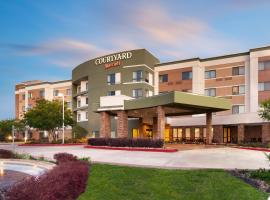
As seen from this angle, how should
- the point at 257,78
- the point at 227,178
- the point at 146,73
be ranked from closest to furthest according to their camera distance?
the point at 227,178 < the point at 257,78 < the point at 146,73

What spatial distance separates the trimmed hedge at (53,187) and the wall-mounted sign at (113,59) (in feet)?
134

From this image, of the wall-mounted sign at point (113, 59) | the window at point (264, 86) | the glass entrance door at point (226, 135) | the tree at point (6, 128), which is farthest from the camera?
the tree at point (6, 128)

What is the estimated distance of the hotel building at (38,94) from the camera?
75.6 meters

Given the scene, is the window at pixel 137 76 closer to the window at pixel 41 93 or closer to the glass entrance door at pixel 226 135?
the glass entrance door at pixel 226 135

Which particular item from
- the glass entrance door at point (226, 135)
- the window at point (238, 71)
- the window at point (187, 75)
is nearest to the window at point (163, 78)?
the window at point (187, 75)

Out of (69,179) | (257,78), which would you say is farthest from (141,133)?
(69,179)

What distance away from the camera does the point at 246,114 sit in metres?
43.7

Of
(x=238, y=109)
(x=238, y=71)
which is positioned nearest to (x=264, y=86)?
(x=238, y=71)

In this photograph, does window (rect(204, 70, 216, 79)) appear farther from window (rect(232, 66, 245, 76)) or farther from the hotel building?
the hotel building

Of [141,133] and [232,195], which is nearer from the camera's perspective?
[232,195]

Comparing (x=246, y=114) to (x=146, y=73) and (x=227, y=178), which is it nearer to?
(x=146, y=73)

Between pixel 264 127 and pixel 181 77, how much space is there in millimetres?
16926

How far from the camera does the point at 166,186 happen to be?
1257 centimetres

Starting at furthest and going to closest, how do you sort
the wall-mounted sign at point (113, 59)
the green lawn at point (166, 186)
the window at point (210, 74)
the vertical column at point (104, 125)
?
the wall-mounted sign at point (113, 59) → the window at point (210, 74) → the vertical column at point (104, 125) → the green lawn at point (166, 186)
